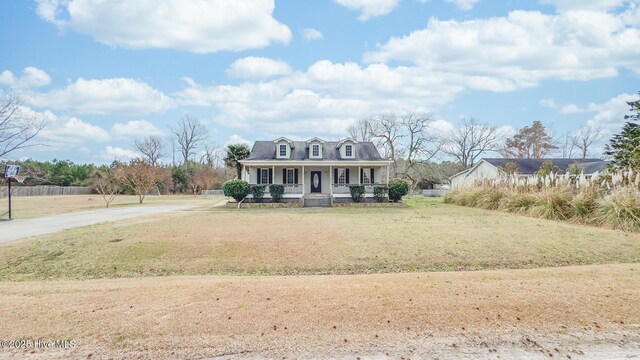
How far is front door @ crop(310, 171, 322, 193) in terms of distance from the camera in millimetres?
31234

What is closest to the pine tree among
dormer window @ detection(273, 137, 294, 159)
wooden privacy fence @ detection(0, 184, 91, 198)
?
dormer window @ detection(273, 137, 294, 159)

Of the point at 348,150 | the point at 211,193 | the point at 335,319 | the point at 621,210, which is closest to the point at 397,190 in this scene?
the point at 348,150

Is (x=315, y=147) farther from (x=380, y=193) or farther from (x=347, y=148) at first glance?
(x=380, y=193)

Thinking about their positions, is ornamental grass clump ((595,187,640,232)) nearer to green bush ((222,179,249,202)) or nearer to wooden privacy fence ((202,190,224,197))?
green bush ((222,179,249,202))

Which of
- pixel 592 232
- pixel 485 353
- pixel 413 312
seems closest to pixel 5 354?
pixel 413 312

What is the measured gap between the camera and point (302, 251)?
10484 millimetres

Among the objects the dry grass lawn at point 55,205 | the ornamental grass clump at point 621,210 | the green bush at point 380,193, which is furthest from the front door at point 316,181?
the ornamental grass clump at point 621,210

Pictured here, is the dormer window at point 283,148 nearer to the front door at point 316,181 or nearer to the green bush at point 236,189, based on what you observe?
the front door at point 316,181

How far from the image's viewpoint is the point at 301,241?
11.5m

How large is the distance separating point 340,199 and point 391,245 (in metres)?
17.7

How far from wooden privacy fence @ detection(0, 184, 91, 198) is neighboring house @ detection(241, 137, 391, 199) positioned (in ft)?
106

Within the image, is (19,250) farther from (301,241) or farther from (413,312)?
(413,312)

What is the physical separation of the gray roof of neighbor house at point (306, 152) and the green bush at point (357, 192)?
3.37 meters

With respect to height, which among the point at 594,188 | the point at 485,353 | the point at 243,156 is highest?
the point at 243,156
